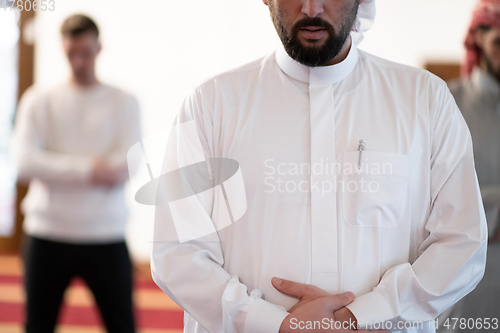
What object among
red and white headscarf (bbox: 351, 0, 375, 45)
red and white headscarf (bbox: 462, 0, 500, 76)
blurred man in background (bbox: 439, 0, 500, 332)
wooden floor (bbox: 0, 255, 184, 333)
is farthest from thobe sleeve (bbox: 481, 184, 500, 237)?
wooden floor (bbox: 0, 255, 184, 333)

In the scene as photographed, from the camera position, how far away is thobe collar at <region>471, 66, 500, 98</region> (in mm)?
1807

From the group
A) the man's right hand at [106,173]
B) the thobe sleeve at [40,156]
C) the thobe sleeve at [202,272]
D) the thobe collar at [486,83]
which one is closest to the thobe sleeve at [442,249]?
the thobe sleeve at [202,272]

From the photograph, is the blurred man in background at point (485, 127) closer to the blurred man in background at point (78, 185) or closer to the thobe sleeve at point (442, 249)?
the thobe sleeve at point (442, 249)

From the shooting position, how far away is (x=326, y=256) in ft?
3.66

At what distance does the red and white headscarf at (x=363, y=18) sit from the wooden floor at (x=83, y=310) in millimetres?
2141

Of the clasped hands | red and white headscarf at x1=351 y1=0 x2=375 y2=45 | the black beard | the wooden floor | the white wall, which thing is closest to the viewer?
the clasped hands

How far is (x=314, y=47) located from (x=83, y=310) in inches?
119

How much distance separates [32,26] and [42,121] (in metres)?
3.08

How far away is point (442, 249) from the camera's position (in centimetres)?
110

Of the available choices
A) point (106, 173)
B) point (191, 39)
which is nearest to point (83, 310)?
point (106, 173)

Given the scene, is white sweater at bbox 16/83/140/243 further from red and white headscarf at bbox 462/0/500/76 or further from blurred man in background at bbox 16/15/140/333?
red and white headscarf at bbox 462/0/500/76

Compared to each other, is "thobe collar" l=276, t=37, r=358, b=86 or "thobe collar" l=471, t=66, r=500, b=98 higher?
"thobe collar" l=471, t=66, r=500, b=98

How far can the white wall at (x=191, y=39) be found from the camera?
4215 millimetres

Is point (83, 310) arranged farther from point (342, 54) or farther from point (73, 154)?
point (342, 54)
